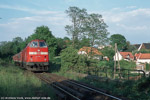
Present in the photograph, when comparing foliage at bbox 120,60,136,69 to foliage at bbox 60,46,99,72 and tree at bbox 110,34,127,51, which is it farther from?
tree at bbox 110,34,127,51

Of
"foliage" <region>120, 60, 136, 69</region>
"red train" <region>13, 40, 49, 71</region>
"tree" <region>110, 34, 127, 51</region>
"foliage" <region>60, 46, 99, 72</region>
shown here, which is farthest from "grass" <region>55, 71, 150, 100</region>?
"tree" <region>110, 34, 127, 51</region>

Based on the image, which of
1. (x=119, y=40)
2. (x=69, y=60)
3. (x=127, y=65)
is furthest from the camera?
(x=119, y=40)

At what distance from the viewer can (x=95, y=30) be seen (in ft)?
154

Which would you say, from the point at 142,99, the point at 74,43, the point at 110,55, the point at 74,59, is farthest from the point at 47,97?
the point at 110,55

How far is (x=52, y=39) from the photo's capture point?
202 feet

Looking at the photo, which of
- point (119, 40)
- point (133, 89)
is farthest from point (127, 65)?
point (119, 40)

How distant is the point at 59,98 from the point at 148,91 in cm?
465

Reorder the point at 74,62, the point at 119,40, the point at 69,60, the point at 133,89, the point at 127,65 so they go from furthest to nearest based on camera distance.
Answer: the point at 119,40
the point at 127,65
the point at 74,62
the point at 69,60
the point at 133,89

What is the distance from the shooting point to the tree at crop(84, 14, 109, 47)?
1783 inches


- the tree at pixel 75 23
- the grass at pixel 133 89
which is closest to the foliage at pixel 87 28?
the tree at pixel 75 23

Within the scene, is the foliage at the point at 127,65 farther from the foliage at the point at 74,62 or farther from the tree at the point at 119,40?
the tree at the point at 119,40

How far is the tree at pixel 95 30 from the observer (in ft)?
149

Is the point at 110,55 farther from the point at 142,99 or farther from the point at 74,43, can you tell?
the point at 142,99

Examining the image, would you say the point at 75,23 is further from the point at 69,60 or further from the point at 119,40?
the point at 119,40
